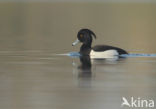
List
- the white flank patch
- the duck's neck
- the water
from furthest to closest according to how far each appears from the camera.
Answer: the duck's neck, the white flank patch, the water

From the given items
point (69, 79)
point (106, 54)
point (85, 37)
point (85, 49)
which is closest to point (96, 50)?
point (106, 54)

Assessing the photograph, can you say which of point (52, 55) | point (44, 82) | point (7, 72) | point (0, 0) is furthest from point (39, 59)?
point (0, 0)

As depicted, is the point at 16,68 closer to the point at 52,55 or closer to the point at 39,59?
the point at 39,59

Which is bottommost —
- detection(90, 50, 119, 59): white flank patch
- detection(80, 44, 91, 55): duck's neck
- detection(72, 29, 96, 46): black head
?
detection(90, 50, 119, 59): white flank patch

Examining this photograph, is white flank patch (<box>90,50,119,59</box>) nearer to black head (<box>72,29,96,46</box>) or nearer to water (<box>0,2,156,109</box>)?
water (<box>0,2,156,109</box>)

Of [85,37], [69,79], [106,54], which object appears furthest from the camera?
[85,37]

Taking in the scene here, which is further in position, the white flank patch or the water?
the white flank patch

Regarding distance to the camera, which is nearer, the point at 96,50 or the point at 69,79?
the point at 69,79

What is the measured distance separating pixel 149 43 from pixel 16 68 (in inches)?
419

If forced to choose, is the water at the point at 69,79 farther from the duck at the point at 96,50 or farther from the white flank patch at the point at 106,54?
the white flank patch at the point at 106,54

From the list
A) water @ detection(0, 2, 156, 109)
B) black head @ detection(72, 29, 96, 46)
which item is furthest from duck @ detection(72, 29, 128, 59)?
water @ detection(0, 2, 156, 109)

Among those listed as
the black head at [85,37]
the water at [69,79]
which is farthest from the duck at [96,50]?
the water at [69,79]

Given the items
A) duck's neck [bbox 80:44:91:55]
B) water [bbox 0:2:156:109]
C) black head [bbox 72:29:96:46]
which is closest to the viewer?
water [bbox 0:2:156:109]

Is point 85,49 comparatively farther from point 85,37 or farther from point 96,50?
point 96,50
